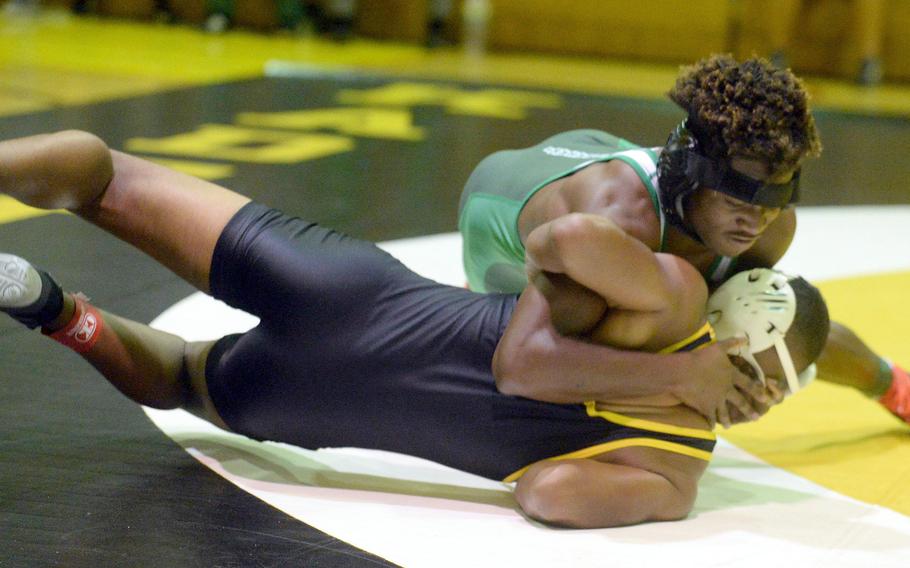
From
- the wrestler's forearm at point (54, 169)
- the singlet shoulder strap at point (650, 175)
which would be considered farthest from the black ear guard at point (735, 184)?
the wrestler's forearm at point (54, 169)

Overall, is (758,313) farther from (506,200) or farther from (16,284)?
(16,284)

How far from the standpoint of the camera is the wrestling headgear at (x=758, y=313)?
8.16ft

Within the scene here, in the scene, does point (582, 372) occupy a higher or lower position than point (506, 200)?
lower

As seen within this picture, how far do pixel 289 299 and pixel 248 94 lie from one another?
16.7ft

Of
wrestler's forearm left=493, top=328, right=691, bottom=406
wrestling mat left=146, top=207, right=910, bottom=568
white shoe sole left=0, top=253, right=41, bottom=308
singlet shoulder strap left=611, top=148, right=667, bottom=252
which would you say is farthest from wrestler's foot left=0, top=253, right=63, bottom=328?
singlet shoulder strap left=611, top=148, right=667, bottom=252

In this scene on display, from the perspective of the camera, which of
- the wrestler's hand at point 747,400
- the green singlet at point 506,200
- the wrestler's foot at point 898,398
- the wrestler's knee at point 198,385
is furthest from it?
the wrestler's foot at point 898,398

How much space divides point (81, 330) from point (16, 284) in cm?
22

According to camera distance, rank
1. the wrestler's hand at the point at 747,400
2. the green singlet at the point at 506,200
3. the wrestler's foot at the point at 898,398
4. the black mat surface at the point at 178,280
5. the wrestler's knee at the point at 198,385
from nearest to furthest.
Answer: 1. the black mat surface at the point at 178,280
2. the wrestler's hand at the point at 747,400
3. the wrestler's knee at the point at 198,385
4. the green singlet at the point at 506,200
5. the wrestler's foot at the point at 898,398

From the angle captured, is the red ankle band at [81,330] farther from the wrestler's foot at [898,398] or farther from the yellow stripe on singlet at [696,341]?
the wrestler's foot at [898,398]

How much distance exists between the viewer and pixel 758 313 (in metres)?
2.49

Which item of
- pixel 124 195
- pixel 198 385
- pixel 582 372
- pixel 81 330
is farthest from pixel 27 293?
pixel 582 372

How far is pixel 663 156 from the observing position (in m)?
2.47

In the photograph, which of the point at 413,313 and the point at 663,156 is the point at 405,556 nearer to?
the point at 413,313

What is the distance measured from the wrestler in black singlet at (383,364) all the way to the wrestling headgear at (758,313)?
0.70 feet
